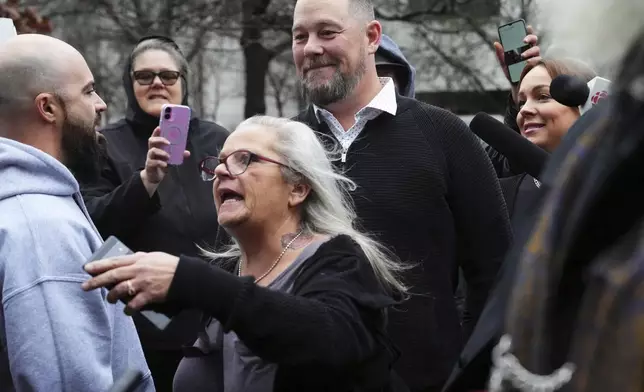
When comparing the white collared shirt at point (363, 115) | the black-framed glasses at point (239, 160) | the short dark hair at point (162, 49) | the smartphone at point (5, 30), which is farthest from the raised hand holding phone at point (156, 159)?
the black-framed glasses at point (239, 160)

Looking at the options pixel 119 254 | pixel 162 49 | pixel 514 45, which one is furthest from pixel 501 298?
pixel 162 49

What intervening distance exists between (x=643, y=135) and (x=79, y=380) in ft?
6.51

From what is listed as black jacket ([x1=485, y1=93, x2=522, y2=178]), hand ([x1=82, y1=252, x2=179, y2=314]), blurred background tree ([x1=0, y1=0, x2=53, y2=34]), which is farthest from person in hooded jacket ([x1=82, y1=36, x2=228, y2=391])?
blurred background tree ([x1=0, y1=0, x2=53, y2=34])

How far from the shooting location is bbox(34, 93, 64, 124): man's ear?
135 inches

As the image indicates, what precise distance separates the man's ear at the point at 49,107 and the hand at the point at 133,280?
922 mm

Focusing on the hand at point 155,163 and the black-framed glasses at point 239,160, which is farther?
the hand at point 155,163

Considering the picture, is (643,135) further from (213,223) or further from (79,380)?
(213,223)

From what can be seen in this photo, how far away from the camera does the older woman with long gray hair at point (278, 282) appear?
2.66m

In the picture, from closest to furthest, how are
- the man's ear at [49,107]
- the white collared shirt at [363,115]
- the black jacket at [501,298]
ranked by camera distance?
1. the black jacket at [501,298]
2. the man's ear at [49,107]
3. the white collared shirt at [363,115]

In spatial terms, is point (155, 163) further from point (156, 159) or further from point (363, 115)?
point (363, 115)

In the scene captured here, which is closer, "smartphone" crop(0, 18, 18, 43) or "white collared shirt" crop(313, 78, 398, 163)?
"white collared shirt" crop(313, 78, 398, 163)

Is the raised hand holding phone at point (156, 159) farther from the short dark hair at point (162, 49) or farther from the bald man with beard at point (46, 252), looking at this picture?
the bald man with beard at point (46, 252)

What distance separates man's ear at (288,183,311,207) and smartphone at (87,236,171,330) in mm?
680

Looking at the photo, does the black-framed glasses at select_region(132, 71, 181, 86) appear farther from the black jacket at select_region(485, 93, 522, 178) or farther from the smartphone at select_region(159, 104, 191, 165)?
the black jacket at select_region(485, 93, 522, 178)
